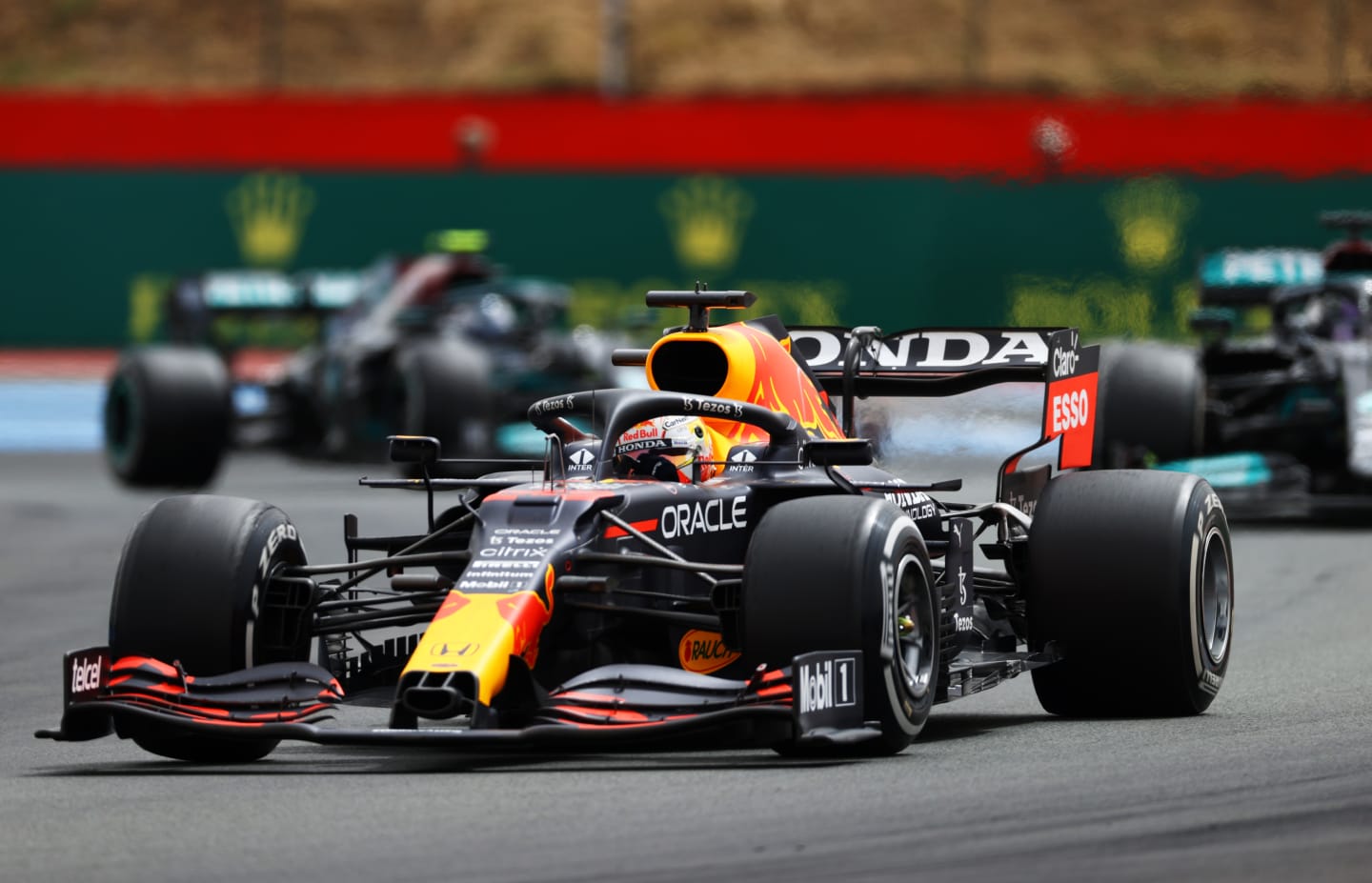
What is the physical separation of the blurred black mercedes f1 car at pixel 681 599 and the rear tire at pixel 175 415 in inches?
462

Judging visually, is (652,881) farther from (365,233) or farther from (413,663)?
(365,233)

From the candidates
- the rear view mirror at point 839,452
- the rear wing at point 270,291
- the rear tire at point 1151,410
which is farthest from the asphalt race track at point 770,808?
the rear wing at point 270,291

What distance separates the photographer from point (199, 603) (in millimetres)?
8492

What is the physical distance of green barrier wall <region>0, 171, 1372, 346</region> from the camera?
90.7ft

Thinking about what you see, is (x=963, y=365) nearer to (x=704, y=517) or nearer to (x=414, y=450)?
(x=704, y=517)

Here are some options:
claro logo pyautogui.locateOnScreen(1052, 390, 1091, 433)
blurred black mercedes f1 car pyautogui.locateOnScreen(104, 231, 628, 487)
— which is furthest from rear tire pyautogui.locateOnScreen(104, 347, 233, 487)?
claro logo pyautogui.locateOnScreen(1052, 390, 1091, 433)

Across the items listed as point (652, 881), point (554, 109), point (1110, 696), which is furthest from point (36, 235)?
point (652, 881)

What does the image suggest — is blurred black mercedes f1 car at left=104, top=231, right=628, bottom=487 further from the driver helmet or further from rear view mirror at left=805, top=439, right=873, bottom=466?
rear view mirror at left=805, top=439, right=873, bottom=466

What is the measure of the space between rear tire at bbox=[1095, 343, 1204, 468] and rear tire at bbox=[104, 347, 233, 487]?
7.34m

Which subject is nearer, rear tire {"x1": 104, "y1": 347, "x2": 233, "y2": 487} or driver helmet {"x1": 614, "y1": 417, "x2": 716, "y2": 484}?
driver helmet {"x1": 614, "y1": 417, "x2": 716, "y2": 484}

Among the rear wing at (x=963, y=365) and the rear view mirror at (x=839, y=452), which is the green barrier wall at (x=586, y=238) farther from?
the rear view mirror at (x=839, y=452)

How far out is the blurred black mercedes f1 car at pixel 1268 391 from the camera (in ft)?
60.5

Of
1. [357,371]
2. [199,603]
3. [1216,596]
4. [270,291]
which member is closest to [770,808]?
[199,603]

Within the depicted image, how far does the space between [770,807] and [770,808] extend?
0.05 ft
